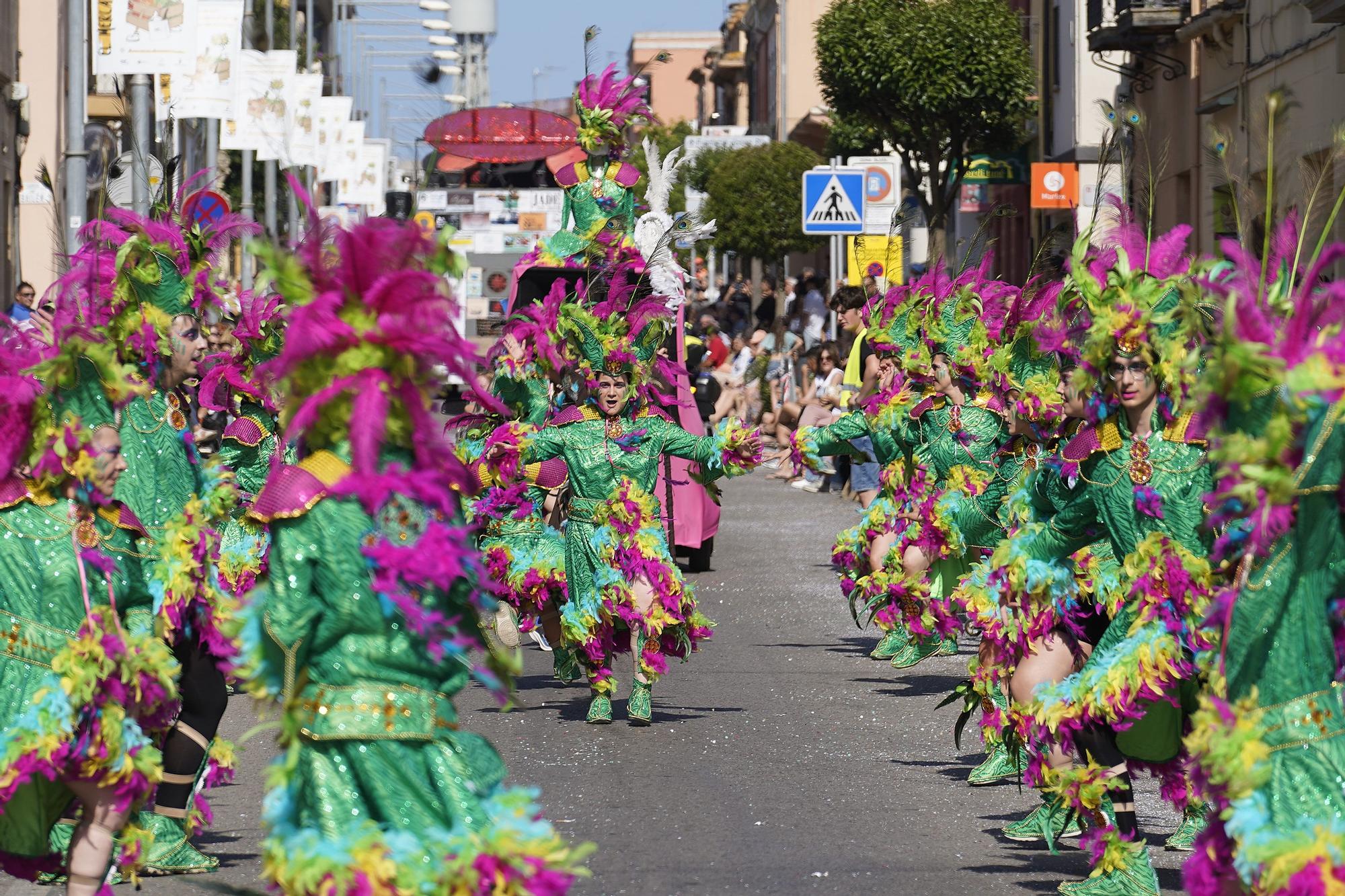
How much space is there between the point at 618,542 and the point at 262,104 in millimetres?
19379

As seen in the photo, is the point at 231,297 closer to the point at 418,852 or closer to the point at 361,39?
the point at 418,852

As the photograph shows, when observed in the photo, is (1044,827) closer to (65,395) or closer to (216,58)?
(65,395)

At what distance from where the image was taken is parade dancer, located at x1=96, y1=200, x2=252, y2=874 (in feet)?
23.6

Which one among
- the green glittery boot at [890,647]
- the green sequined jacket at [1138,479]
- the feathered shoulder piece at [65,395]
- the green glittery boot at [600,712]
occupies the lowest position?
the green glittery boot at [890,647]

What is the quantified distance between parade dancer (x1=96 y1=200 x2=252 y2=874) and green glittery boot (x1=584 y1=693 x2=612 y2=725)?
2957mm

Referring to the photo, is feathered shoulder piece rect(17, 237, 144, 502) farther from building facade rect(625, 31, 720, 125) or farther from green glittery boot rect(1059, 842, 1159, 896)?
building facade rect(625, 31, 720, 125)

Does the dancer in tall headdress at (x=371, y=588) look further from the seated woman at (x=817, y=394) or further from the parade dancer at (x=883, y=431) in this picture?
the seated woman at (x=817, y=394)

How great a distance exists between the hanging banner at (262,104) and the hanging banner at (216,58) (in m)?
3.63

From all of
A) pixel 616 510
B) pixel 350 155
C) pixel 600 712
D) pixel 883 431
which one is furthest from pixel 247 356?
pixel 350 155

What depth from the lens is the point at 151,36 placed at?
20203 millimetres

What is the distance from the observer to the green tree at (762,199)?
49.8m

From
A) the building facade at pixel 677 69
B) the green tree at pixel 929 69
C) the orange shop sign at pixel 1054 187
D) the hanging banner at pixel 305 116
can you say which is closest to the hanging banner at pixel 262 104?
the hanging banner at pixel 305 116

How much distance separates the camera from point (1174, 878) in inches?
283

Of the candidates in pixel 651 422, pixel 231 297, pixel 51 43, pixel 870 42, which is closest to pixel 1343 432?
pixel 651 422
